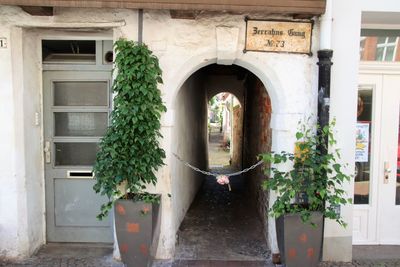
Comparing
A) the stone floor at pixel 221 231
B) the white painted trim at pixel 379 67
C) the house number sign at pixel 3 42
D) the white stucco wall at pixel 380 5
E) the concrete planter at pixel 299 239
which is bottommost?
the stone floor at pixel 221 231

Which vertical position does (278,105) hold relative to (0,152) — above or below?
above

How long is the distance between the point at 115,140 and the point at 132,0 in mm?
1364

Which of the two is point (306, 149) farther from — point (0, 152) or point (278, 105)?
point (0, 152)

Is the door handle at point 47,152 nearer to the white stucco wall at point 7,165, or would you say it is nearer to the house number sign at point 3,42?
the white stucco wall at point 7,165

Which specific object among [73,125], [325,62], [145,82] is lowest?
[73,125]

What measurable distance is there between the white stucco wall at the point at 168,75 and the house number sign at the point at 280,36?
2.9 inches

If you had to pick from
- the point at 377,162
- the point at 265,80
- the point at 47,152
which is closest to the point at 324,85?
the point at 265,80

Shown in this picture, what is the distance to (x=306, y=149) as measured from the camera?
3650 millimetres

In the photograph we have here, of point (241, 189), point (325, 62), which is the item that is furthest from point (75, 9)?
point (241, 189)

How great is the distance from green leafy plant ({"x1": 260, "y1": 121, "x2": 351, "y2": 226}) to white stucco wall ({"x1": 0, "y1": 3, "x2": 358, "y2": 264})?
1.00 feet

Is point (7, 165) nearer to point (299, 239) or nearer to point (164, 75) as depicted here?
point (164, 75)

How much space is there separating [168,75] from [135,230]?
1639mm

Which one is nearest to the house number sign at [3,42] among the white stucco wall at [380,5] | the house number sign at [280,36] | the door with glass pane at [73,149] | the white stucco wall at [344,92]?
the door with glass pane at [73,149]

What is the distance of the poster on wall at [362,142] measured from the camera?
14.8 feet
